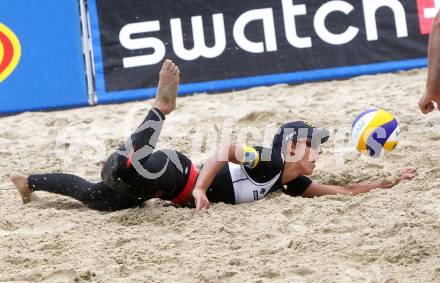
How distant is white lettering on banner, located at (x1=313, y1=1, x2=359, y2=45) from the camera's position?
8125 millimetres

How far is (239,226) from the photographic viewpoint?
13.5ft

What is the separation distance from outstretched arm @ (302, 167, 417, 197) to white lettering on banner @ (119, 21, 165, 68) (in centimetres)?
358

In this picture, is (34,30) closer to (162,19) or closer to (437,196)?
(162,19)

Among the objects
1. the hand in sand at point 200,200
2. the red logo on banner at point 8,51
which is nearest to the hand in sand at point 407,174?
the hand in sand at point 200,200

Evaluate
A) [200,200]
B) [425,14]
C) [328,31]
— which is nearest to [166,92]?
[200,200]

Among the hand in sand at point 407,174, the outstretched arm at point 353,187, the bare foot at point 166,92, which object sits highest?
the bare foot at point 166,92

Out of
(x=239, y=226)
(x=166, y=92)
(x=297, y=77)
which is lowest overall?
(x=239, y=226)

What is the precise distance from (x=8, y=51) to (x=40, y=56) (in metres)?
0.33

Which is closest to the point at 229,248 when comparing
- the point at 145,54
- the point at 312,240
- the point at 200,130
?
the point at 312,240

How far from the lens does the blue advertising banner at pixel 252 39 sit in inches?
317

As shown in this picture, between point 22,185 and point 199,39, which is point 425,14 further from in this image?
point 22,185

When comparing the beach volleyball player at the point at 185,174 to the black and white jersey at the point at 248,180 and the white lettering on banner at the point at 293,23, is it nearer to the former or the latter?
the black and white jersey at the point at 248,180

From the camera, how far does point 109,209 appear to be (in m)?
4.77

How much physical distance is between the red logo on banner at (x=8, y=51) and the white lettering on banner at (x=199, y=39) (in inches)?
64.9
